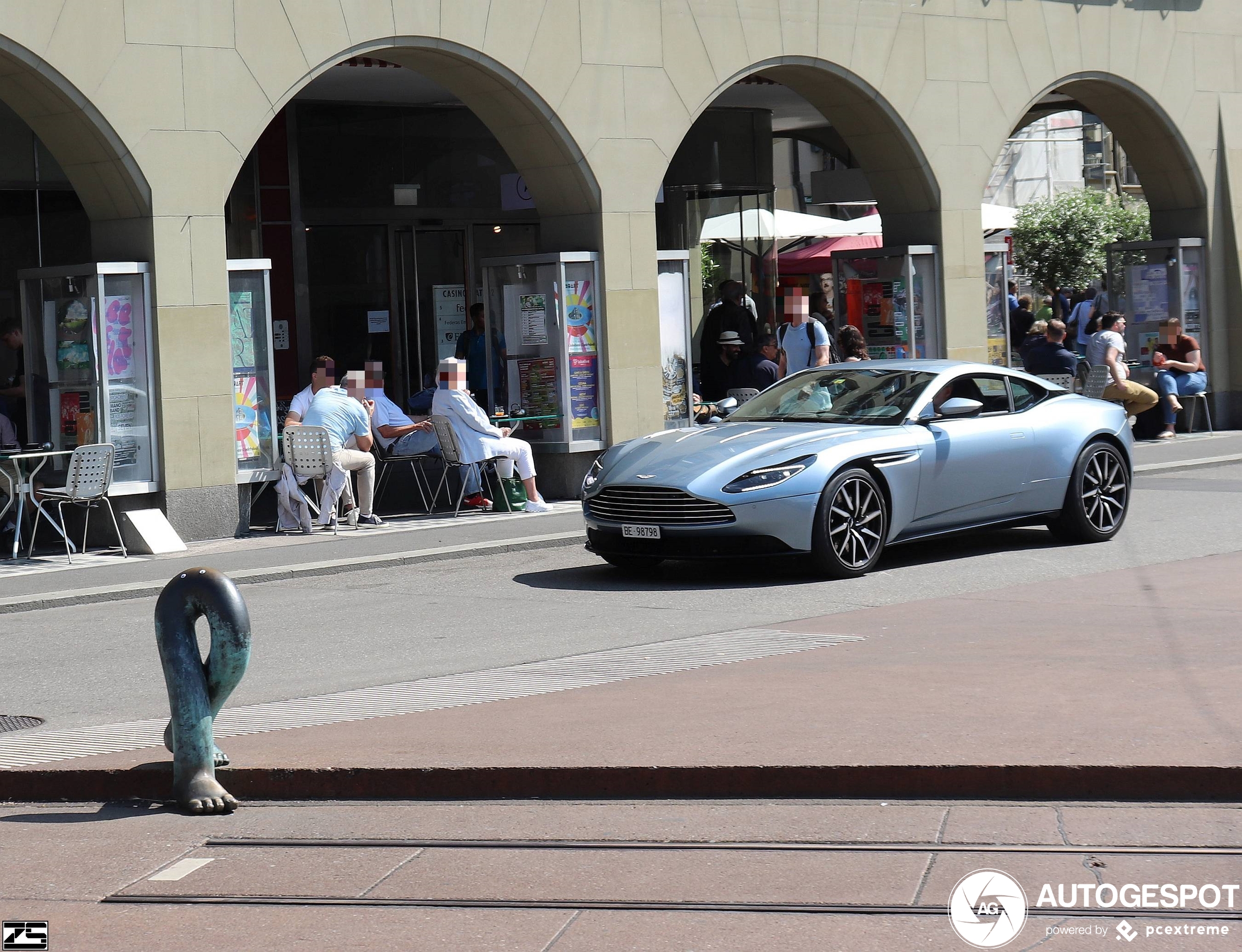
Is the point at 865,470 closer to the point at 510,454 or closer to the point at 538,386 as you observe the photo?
the point at 510,454

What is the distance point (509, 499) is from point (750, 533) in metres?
5.79

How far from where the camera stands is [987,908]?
4656mm

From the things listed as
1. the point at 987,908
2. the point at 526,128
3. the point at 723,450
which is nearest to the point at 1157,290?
the point at 526,128

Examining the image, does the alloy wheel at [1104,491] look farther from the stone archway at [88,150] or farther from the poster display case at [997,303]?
the poster display case at [997,303]

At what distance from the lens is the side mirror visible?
12.0 m

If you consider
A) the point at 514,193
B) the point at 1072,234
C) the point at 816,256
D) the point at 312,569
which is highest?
the point at 1072,234

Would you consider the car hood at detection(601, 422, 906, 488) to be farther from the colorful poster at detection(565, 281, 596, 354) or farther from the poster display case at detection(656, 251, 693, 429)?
the poster display case at detection(656, 251, 693, 429)

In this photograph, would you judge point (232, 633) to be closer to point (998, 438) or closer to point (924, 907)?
point (924, 907)

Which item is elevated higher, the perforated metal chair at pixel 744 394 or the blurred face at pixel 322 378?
the blurred face at pixel 322 378

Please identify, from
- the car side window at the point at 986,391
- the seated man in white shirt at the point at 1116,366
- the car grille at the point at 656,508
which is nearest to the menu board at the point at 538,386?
the car side window at the point at 986,391

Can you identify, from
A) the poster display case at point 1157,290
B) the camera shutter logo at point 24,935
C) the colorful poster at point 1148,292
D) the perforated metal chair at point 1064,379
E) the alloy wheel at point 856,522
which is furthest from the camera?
the colorful poster at point 1148,292

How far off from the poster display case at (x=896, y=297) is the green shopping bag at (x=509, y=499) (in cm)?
572

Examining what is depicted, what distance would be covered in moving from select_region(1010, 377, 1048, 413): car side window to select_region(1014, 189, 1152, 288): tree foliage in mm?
31951

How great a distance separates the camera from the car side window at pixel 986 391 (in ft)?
41.1
